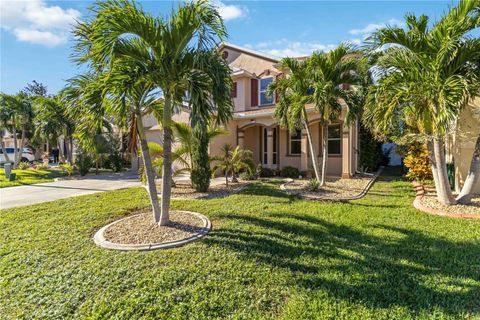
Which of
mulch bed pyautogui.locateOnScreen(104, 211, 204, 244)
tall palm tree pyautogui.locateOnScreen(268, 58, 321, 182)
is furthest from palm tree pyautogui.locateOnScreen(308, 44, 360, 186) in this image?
mulch bed pyautogui.locateOnScreen(104, 211, 204, 244)

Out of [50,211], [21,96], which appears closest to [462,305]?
[50,211]

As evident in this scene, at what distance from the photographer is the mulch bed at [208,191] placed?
1005 centimetres

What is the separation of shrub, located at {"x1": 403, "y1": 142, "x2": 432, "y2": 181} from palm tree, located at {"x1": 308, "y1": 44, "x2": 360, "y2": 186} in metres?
4.13

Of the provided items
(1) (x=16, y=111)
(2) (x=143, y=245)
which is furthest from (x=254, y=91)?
(1) (x=16, y=111)

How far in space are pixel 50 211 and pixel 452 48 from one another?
12.4m

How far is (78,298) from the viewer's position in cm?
362

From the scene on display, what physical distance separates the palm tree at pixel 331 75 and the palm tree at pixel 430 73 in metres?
1.54

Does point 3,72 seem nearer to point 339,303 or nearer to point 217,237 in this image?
point 217,237

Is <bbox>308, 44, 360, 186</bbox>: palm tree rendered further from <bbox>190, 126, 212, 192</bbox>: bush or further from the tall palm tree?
<bbox>190, 126, 212, 192</bbox>: bush

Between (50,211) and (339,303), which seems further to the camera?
(50,211)

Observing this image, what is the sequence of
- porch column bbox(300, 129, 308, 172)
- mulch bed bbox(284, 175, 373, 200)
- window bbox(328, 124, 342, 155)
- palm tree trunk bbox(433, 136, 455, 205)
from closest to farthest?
1. palm tree trunk bbox(433, 136, 455, 205)
2. mulch bed bbox(284, 175, 373, 200)
3. porch column bbox(300, 129, 308, 172)
4. window bbox(328, 124, 342, 155)

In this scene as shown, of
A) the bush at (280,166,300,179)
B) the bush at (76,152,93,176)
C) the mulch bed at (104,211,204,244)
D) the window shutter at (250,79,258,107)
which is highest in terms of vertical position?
the window shutter at (250,79,258,107)

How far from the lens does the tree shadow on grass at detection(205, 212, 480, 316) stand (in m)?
3.57

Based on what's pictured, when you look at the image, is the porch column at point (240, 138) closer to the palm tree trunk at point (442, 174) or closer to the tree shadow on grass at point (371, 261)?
the tree shadow on grass at point (371, 261)
